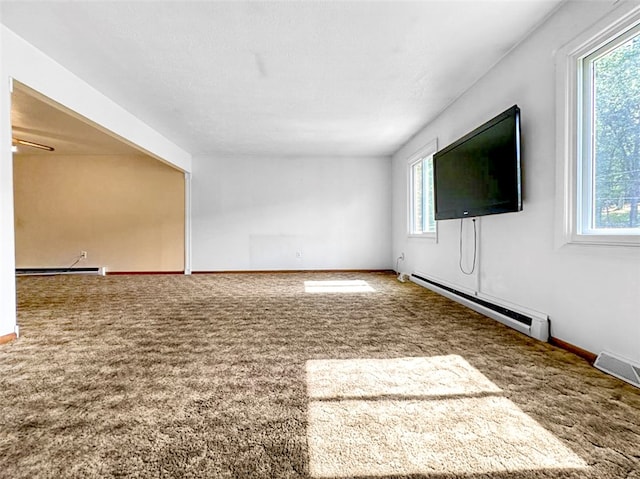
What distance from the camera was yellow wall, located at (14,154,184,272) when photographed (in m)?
7.00

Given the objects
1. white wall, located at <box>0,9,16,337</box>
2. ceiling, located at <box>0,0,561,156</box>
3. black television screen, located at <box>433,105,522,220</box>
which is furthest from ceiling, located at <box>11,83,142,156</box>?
black television screen, located at <box>433,105,522,220</box>

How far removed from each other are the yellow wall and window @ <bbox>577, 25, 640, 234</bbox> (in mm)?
6575

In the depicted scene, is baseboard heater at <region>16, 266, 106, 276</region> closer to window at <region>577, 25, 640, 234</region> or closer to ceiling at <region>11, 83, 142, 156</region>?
ceiling at <region>11, 83, 142, 156</region>

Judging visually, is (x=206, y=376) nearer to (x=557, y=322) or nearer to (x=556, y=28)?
(x=557, y=322)

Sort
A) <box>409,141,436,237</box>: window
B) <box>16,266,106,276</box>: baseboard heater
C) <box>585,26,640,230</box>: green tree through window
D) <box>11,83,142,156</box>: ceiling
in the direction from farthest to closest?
→ 1. <box>16,266,106,276</box>: baseboard heater
2. <box>409,141,436,237</box>: window
3. <box>11,83,142,156</box>: ceiling
4. <box>585,26,640,230</box>: green tree through window

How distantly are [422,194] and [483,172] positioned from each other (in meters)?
2.55

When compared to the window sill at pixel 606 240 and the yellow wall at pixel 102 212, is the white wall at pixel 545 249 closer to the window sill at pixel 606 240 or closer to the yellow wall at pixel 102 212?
the window sill at pixel 606 240

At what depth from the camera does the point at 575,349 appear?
2.17 meters

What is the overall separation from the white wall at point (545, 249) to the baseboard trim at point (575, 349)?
28 mm

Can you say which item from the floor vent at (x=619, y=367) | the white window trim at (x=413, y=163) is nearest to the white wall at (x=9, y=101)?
the floor vent at (x=619, y=367)

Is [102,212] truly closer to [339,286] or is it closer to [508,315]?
[339,286]

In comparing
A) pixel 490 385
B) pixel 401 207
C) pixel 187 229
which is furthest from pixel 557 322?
pixel 187 229

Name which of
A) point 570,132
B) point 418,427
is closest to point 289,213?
point 570,132

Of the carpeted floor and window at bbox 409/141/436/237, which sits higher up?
window at bbox 409/141/436/237
